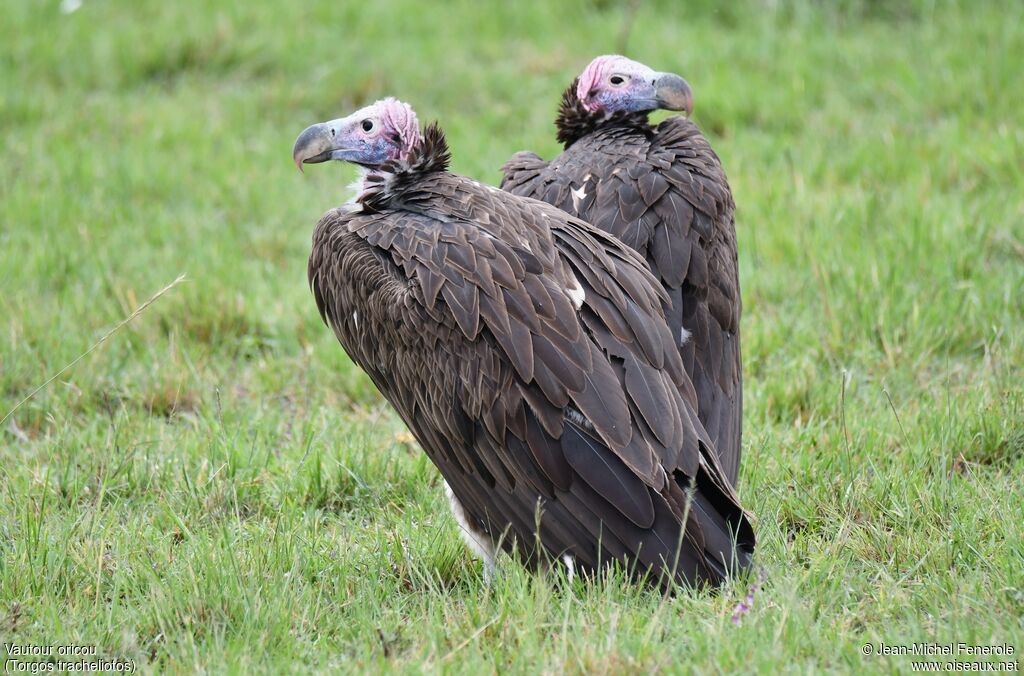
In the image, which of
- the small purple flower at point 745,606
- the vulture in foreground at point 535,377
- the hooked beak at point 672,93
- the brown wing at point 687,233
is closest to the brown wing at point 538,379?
the vulture in foreground at point 535,377

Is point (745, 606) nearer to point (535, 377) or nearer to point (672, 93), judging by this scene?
point (535, 377)

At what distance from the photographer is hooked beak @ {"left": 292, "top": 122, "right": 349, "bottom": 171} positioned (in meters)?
4.64

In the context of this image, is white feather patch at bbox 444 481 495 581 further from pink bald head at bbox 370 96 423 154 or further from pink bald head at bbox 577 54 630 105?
pink bald head at bbox 577 54 630 105

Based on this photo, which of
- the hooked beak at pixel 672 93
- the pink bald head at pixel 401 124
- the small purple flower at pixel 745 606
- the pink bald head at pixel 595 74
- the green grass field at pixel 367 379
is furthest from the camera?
the pink bald head at pixel 595 74

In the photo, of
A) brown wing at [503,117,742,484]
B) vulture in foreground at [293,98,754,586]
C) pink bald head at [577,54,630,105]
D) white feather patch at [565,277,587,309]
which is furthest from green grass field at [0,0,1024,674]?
pink bald head at [577,54,630,105]

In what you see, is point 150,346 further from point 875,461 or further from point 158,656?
point 875,461

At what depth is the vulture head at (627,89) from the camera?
17.2 ft

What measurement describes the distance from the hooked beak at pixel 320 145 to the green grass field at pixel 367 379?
3.13ft

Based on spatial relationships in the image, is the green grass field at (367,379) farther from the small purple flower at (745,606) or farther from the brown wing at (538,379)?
the brown wing at (538,379)

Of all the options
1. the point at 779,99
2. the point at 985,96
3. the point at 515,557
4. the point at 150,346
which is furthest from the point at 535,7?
the point at 515,557

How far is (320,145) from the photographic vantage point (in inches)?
183

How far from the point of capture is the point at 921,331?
5629 millimetres

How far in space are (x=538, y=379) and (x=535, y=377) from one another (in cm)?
1

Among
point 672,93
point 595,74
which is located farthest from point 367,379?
point 672,93
